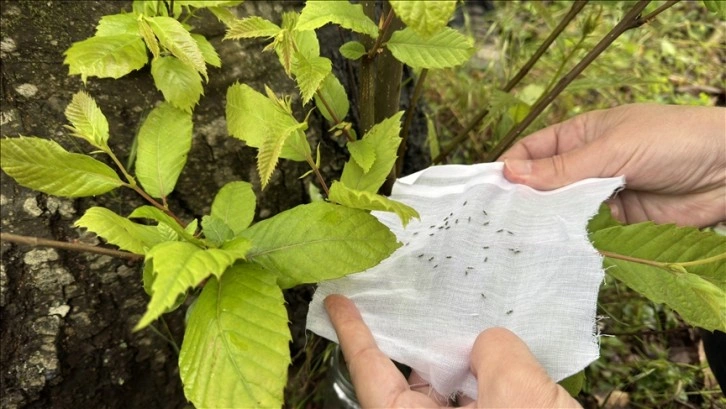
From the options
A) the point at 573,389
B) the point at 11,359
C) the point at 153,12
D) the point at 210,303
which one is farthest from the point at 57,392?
the point at 573,389

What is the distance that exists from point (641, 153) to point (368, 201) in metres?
0.79

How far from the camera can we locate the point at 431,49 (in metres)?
0.86

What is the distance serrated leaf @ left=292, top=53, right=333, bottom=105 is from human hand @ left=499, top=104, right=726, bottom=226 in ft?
1.87

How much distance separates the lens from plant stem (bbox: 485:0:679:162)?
103cm

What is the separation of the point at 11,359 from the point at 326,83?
Result: 78 centimetres

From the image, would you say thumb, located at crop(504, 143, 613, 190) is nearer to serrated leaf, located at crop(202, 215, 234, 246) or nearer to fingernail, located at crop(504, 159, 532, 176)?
fingernail, located at crop(504, 159, 532, 176)

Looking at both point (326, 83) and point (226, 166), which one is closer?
point (326, 83)

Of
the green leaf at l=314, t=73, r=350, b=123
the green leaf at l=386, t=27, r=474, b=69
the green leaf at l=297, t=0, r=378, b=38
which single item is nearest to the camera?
the green leaf at l=297, t=0, r=378, b=38

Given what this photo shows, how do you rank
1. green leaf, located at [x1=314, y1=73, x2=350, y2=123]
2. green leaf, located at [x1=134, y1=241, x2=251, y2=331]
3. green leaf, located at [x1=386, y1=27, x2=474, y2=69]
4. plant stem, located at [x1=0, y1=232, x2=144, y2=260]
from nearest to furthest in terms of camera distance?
green leaf, located at [x1=134, y1=241, x2=251, y2=331] → plant stem, located at [x1=0, y1=232, x2=144, y2=260] → green leaf, located at [x1=386, y1=27, x2=474, y2=69] → green leaf, located at [x1=314, y1=73, x2=350, y2=123]

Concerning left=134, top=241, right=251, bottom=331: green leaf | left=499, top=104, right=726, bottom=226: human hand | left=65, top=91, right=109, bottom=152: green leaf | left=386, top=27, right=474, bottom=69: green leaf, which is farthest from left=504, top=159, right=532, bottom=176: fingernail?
left=65, top=91, right=109, bottom=152: green leaf

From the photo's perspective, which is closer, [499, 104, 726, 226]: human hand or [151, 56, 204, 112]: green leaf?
[151, 56, 204, 112]: green leaf

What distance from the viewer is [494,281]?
3.42 ft

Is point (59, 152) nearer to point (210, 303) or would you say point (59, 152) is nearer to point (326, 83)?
point (210, 303)

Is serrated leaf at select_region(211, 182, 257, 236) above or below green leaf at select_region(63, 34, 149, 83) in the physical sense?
below
